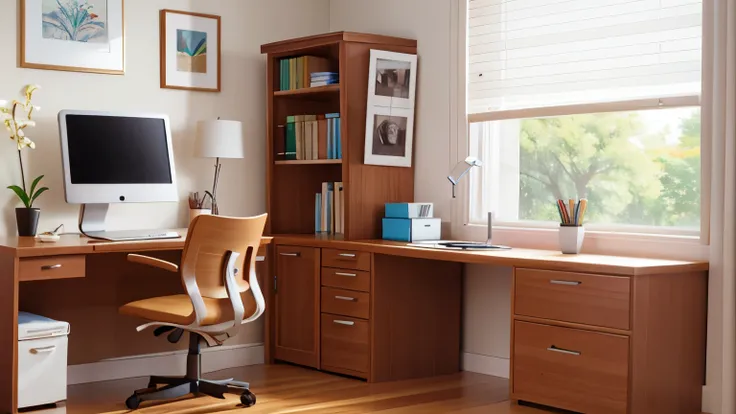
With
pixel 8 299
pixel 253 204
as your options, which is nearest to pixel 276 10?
pixel 253 204

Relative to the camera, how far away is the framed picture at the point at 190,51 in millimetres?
4691

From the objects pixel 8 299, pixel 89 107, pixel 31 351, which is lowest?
pixel 31 351

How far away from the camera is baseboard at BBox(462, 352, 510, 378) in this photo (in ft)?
14.7

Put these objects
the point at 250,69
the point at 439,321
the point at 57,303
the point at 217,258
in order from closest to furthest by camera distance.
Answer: the point at 217,258 → the point at 57,303 → the point at 439,321 → the point at 250,69

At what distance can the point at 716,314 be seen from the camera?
11.9 feet

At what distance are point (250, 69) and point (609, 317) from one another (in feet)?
8.33

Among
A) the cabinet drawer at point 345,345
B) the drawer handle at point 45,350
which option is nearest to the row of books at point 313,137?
the cabinet drawer at point 345,345

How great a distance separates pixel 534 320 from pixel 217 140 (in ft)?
6.10

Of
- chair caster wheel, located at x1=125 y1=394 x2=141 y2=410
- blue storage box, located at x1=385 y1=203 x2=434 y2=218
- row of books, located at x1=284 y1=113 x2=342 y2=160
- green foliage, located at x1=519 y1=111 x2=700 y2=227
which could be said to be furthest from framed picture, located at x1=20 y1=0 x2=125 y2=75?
green foliage, located at x1=519 y1=111 x2=700 y2=227

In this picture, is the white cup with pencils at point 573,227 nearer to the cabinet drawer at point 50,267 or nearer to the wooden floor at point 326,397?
the wooden floor at point 326,397

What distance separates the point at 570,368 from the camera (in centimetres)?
358

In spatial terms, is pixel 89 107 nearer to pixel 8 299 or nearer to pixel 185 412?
pixel 8 299

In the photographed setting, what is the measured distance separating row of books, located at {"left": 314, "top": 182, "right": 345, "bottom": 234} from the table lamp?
56 cm

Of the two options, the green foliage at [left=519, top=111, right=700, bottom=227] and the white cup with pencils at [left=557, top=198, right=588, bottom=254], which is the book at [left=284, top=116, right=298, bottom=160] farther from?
the white cup with pencils at [left=557, top=198, right=588, bottom=254]
